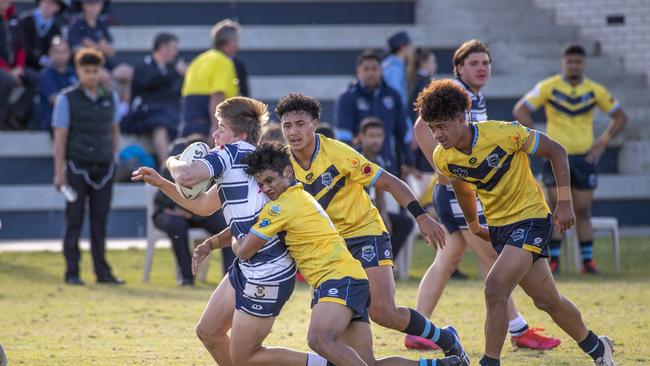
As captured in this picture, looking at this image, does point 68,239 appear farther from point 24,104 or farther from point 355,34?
point 355,34

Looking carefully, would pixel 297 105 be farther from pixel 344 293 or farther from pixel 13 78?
pixel 13 78

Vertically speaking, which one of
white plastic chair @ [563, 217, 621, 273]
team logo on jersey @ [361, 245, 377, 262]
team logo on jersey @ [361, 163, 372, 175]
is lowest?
white plastic chair @ [563, 217, 621, 273]

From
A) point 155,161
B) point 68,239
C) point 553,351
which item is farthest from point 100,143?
point 553,351

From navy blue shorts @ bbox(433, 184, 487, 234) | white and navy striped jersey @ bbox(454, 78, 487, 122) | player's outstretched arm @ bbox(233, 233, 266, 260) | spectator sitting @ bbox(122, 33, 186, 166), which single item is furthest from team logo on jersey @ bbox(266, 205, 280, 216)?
spectator sitting @ bbox(122, 33, 186, 166)

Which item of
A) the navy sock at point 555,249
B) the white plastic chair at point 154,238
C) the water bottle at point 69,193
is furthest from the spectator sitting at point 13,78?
the navy sock at point 555,249

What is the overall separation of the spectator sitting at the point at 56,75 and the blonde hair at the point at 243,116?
8978 mm

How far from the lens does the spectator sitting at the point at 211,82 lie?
12.7 m

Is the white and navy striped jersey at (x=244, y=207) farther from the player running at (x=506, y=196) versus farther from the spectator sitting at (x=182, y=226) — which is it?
the spectator sitting at (x=182, y=226)

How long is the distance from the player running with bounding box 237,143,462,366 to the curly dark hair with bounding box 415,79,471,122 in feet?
2.96

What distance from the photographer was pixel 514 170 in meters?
6.66

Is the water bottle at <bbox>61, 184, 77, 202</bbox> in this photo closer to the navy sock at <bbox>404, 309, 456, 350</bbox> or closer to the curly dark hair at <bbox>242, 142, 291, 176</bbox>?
the navy sock at <bbox>404, 309, 456, 350</bbox>

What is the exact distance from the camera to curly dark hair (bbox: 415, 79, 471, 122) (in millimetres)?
6457

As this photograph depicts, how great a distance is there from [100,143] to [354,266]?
663 cm

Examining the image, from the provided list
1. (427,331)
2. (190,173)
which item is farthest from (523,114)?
(190,173)
